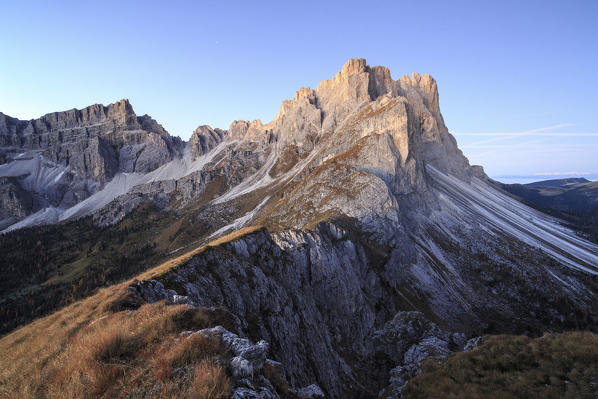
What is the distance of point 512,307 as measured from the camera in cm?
6109

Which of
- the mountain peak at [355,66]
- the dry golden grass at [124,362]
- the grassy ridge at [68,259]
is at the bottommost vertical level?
the grassy ridge at [68,259]

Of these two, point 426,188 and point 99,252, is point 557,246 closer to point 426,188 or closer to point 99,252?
point 426,188

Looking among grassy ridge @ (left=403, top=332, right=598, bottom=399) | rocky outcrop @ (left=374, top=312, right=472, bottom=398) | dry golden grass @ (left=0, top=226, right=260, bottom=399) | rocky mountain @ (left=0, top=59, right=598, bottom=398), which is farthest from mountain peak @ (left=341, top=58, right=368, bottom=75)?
dry golden grass @ (left=0, top=226, right=260, bottom=399)

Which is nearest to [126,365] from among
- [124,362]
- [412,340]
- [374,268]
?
[124,362]

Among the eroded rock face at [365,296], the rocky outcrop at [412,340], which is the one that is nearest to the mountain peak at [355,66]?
the eroded rock face at [365,296]

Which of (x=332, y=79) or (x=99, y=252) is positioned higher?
(x=332, y=79)

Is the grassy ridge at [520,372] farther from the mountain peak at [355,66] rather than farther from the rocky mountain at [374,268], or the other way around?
the mountain peak at [355,66]

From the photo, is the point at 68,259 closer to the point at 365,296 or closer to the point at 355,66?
the point at 365,296

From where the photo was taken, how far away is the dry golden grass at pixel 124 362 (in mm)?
5344

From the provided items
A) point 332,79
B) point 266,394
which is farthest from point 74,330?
point 332,79

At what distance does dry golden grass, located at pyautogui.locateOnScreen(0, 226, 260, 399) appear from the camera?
5.34m

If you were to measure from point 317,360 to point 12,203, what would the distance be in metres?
278

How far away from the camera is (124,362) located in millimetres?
6277

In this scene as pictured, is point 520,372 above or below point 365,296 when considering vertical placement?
above
